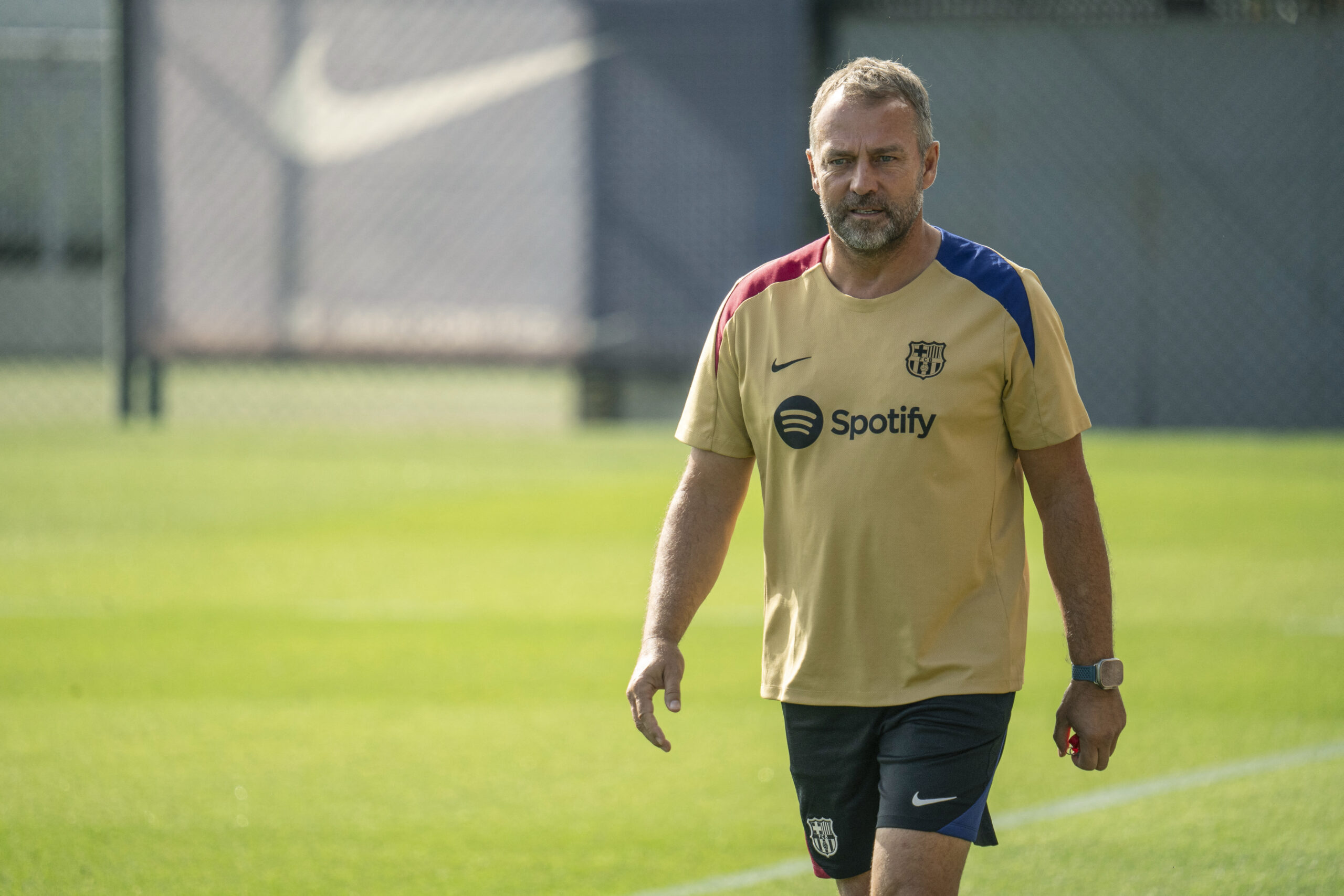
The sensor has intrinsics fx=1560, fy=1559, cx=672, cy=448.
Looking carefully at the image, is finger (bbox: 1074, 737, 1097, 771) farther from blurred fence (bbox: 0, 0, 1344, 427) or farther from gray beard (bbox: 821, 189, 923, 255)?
blurred fence (bbox: 0, 0, 1344, 427)

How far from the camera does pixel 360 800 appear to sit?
14.9ft

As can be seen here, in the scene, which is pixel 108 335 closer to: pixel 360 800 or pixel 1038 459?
pixel 360 800

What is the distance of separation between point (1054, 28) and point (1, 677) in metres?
9.31

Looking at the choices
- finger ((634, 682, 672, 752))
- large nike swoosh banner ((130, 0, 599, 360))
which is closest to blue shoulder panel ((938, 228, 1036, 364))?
finger ((634, 682, 672, 752))

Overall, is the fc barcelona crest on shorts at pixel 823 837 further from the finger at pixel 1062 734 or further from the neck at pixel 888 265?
the neck at pixel 888 265

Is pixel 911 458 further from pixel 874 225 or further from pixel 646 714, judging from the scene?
pixel 646 714

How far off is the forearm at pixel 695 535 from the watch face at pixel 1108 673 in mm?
699

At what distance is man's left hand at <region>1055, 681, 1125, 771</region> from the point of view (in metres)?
2.73

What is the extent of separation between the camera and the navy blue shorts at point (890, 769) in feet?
8.66

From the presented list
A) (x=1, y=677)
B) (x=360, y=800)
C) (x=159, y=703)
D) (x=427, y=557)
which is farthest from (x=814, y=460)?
(x=427, y=557)

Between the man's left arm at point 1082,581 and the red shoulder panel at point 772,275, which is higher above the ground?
the red shoulder panel at point 772,275

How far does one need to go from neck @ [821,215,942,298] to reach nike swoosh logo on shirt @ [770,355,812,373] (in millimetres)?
142

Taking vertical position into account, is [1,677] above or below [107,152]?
below

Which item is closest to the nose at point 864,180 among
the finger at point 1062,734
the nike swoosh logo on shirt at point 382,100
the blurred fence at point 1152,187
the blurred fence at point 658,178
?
the finger at point 1062,734
